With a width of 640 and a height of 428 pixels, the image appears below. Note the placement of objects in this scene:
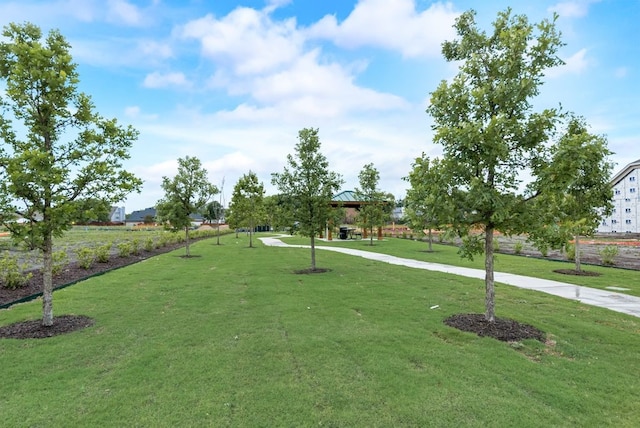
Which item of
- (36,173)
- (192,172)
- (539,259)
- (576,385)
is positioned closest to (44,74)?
(36,173)

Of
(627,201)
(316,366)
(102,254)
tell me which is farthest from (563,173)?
(627,201)

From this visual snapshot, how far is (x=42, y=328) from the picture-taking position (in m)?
5.98

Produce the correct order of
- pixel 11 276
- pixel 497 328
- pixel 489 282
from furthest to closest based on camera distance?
pixel 11 276 < pixel 489 282 < pixel 497 328

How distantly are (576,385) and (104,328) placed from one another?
6.51 m

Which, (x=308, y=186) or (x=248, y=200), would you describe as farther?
(x=248, y=200)

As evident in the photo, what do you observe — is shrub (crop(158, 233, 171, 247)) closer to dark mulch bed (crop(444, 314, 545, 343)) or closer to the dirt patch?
the dirt patch

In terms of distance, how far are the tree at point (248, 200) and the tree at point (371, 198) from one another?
23.6ft

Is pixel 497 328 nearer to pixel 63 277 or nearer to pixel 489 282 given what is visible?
pixel 489 282

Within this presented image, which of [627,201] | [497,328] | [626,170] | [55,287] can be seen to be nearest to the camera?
[497,328]

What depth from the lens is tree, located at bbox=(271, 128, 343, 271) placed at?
12.5 metres

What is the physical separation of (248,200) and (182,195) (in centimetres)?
845

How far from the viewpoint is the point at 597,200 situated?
1112 cm

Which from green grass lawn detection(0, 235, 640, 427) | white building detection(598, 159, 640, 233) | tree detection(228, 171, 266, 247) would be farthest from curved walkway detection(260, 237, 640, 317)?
white building detection(598, 159, 640, 233)

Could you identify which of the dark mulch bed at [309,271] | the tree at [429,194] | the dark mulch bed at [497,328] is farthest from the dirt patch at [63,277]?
the dark mulch bed at [497,328]
